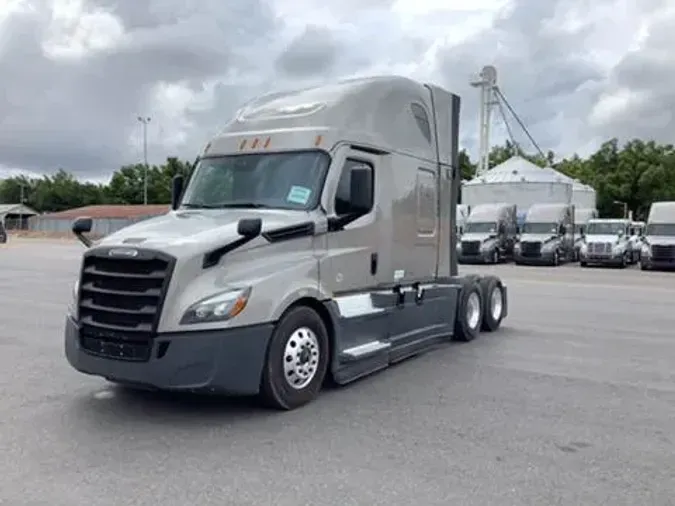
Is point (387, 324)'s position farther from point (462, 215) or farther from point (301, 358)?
point (462, 215)

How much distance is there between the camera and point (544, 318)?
12336 millimetres

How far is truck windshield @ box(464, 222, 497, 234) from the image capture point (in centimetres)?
3155

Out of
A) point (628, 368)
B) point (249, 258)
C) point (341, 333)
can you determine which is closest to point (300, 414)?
point (341, 333)

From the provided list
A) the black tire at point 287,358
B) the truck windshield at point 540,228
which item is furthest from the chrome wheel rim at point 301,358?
the truck windshield at point 540,228

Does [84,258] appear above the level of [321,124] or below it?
below

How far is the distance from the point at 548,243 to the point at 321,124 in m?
25.2

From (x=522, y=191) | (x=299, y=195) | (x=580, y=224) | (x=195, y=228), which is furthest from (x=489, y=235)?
(x=195, y=228)

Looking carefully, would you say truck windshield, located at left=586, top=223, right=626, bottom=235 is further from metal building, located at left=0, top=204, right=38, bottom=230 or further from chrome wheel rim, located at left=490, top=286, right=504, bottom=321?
metal building, located at left=0, top=204, right=38, bottom=230

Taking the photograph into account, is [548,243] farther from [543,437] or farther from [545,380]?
[543,437]

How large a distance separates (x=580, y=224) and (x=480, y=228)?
785cm

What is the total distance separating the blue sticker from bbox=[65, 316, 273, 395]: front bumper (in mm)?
1421

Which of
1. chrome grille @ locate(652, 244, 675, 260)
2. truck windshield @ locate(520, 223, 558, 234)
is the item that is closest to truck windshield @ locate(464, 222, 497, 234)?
truck windshield @ locate(520, 223, 558, 234)

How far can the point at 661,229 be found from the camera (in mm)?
28797

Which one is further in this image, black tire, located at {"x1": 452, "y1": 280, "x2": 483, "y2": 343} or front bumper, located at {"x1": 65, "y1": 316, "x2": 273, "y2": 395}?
black tire, located at {"x1": 452, "y1": 280, "x2": 483, "y2": 343}
